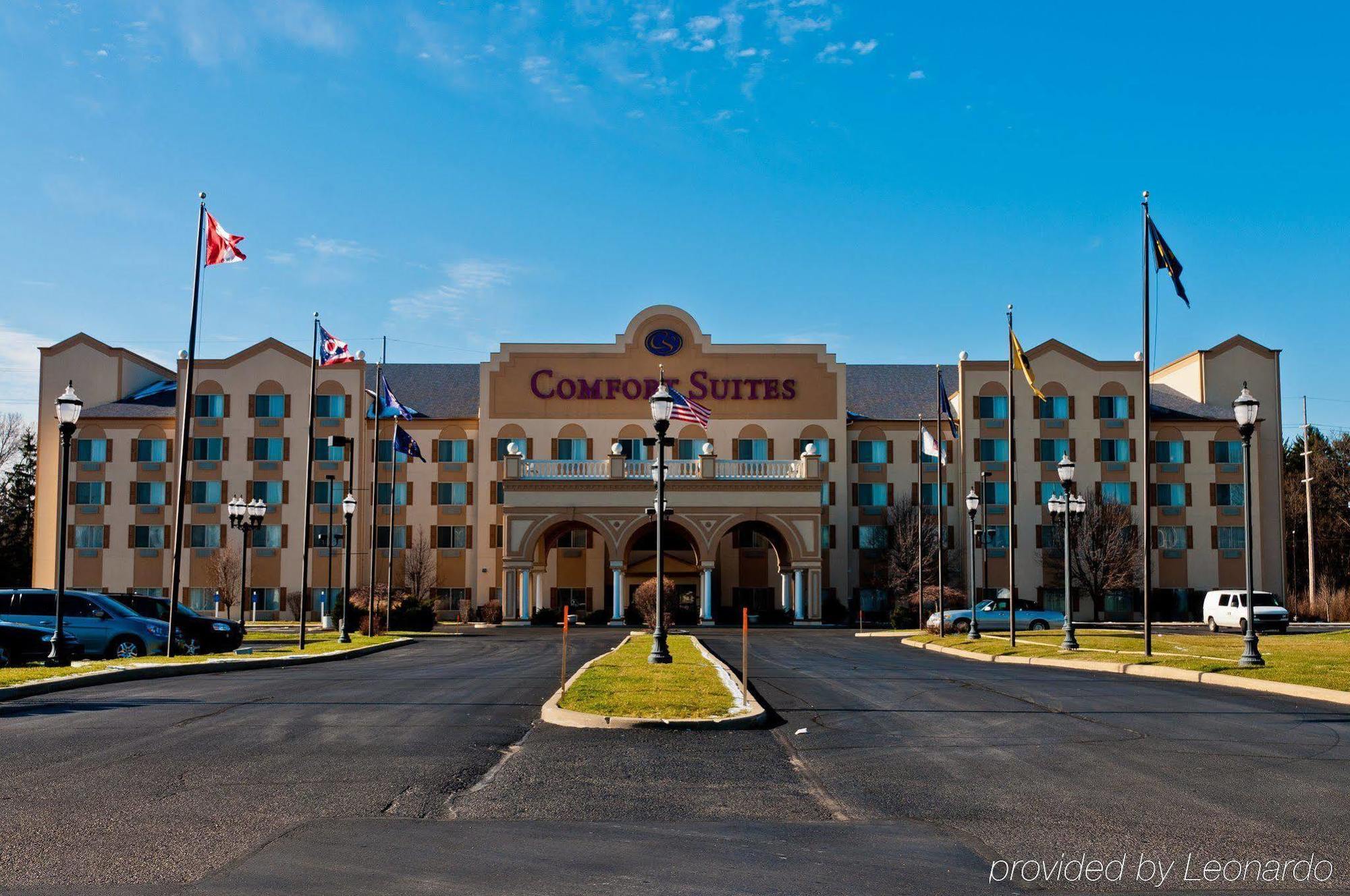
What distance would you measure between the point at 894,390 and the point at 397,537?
31.0 metres

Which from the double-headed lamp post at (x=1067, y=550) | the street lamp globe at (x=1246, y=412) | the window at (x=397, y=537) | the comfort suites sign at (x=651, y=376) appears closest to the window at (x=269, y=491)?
the window at (x=397, y=537)

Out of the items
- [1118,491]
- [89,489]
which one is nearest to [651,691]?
[1118,491]

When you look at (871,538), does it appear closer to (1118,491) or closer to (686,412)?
(1118,491)

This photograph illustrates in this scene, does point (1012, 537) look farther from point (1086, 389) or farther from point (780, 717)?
point (1086, 389)

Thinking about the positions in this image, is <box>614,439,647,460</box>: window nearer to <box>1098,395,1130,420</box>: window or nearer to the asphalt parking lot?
<box>1098,395,1130,420</box>: window

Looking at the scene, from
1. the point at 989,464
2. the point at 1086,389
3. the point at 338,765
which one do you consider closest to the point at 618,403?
the point at 989,464

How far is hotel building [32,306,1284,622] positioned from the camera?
222 ft

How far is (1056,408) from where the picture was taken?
68.8m

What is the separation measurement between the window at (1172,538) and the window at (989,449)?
32.1 ft

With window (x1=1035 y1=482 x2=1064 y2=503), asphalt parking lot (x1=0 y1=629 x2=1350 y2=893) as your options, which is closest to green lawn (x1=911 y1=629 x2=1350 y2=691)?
asphalt parking lot (x1=0 y1=629 x2=1350 y2=893)

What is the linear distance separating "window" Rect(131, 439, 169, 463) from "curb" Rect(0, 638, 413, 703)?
133 feet

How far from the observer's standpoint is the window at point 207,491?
2689 inches

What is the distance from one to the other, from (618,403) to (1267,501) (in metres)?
37.4

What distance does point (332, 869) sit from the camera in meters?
7.26
